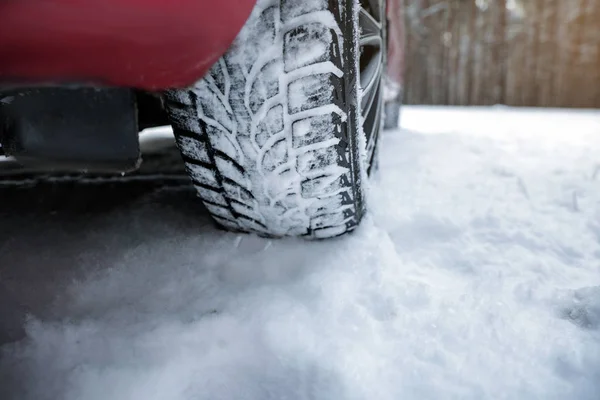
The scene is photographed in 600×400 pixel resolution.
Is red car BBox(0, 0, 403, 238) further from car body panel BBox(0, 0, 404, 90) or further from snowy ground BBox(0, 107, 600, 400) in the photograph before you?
snowy ground BBox(0, 107, 600, 400)

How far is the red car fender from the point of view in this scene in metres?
A: 0.42

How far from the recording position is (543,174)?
4.24 ft

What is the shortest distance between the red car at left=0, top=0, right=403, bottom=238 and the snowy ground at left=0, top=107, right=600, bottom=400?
0.15 m

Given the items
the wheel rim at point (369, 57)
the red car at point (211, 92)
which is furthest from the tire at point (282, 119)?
the wheel rim at point (369, 57)

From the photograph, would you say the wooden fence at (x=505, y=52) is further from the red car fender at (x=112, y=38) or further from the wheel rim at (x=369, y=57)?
the red car fender at (x=112, y=38)

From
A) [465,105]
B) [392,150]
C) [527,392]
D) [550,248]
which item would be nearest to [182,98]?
[527,392]

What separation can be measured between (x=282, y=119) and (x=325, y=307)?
321 mm

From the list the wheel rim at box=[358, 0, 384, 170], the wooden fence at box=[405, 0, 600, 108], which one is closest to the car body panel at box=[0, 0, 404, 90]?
the wheel rim at box=[358, 0, 384, 170]

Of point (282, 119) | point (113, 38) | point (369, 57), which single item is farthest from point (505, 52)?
point (113, 38)

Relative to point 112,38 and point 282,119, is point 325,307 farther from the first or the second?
point 112,38

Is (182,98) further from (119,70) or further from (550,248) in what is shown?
(550,248)

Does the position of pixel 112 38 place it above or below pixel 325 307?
above

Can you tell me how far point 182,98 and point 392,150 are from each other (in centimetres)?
118

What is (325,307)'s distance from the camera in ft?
2.16
